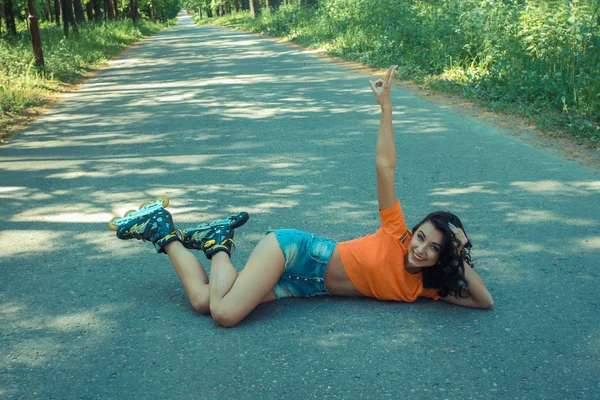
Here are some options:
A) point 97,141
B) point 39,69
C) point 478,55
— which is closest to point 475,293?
point 97,141

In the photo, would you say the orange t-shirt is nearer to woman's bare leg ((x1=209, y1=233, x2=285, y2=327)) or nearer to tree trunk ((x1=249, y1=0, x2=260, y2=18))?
woman's bare leg ((x1=209, y1=233, x2=285, y2=327))

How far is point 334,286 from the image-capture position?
12.2 ft

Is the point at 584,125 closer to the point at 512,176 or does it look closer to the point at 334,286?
the point at 512,176

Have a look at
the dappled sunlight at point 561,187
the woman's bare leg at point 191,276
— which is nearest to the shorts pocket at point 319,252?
the woman's bare leg at point 191,276

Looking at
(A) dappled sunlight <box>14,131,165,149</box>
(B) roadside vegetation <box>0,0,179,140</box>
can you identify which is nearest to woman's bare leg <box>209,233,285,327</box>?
(A) dappled sunlight <box>14,131,165,149</box>

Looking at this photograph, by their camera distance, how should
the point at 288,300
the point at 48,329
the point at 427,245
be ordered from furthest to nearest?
the point at 288,300 → the point at 48,329 → the point at 427,245

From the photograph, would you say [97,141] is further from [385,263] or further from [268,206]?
[385,263]

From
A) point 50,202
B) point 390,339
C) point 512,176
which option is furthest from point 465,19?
point 390,339

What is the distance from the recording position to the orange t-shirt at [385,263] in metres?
3.50

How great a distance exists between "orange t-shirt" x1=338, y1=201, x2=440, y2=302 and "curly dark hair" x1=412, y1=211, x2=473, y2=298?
121 millimetres

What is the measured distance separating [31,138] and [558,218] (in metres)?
7.05

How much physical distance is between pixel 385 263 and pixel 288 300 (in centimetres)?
69

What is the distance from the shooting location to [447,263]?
3.33 meters

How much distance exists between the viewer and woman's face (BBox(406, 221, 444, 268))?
10.9ft
